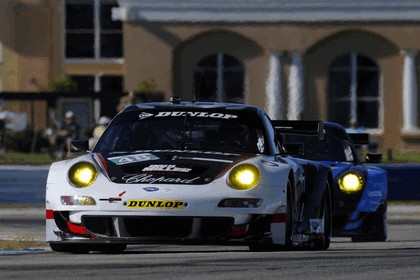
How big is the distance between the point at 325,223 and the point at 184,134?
1719mm

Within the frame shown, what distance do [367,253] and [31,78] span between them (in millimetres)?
38370

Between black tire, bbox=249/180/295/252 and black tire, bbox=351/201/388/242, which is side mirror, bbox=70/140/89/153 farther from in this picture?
black tire, bbox=351/201/388/242

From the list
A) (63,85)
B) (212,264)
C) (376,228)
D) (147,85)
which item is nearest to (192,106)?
(212,264)

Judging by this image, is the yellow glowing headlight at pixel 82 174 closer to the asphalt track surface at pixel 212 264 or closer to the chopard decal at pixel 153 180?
the chopard decal at pixel 153 180

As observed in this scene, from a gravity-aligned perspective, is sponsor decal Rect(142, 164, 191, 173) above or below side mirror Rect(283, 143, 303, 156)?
below

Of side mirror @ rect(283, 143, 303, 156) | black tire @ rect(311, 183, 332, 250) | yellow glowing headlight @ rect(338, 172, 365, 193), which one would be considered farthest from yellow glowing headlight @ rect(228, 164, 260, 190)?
yellow glowing headlight @ rect(338, 172, 365, 193)

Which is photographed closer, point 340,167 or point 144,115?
point 144,115

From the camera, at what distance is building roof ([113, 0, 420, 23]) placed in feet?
151

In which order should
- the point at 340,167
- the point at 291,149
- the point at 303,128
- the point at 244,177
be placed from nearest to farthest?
the point at 244,177 → the point at 291,149 → the point at 303,128 → the point at 340,167

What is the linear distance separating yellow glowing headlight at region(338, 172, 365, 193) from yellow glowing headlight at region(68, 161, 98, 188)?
4.26 m

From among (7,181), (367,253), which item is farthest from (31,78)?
(367,253)

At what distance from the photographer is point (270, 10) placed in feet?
151

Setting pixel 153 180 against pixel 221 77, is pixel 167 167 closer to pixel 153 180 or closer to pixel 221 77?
pixel 153 180

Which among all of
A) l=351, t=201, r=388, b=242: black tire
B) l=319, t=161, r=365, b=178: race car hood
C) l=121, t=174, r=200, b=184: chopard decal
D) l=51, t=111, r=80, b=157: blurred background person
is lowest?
l=51, t=111, r=80, b=157: blurred background person
